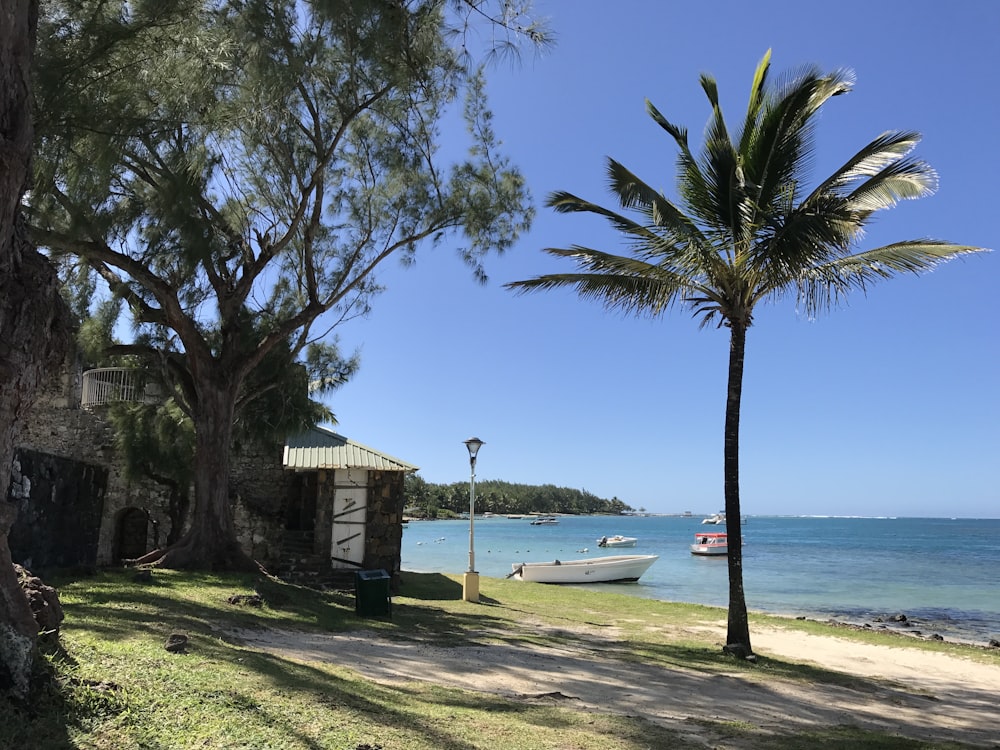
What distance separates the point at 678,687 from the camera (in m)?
7.05

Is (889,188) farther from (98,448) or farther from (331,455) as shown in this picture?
(98,448)

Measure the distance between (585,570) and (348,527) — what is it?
39.9 ft

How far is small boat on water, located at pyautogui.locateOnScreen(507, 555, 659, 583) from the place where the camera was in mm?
25000

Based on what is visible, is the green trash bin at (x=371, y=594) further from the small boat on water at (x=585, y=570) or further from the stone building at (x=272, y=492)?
the small boat on water at (x=585, y=570)

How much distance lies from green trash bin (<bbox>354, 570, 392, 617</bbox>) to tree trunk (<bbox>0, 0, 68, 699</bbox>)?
7.19 meters

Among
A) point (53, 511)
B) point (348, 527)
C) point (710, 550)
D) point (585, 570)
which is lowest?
point (710, 550)

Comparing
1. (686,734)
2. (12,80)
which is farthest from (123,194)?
(686,734)

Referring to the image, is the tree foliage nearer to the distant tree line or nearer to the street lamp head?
the street lamp head

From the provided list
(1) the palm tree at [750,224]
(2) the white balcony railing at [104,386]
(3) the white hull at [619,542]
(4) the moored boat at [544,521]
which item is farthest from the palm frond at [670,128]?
(4) the moored boat at [544,521]

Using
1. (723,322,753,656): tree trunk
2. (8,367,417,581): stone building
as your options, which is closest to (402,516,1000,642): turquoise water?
(723,322,753,656): tree trunk

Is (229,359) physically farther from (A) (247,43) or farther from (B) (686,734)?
(B) (686,734)

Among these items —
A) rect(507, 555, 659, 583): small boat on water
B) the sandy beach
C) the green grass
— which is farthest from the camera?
rect(507, 555, 659, 583): small boat on water

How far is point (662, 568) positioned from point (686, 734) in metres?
32.5

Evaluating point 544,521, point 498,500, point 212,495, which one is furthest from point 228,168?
point 544,521
